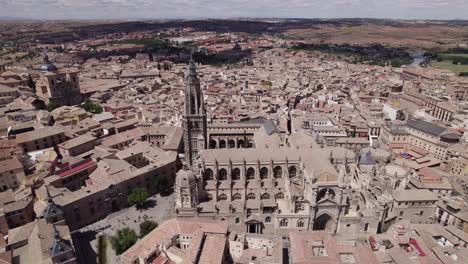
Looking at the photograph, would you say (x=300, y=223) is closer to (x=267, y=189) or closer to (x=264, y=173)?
(x=267, y=189)

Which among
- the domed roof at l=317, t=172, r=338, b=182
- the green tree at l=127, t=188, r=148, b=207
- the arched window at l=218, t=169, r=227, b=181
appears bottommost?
the green tree at l=127, t=188, r=148, b=207

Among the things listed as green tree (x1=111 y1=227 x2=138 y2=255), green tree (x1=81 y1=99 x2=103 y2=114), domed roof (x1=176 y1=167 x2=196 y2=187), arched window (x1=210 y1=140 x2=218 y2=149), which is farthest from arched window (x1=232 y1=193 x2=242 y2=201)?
green tree (x1=81 y1=99 x2=103 y2=114)

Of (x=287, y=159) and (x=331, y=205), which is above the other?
(x=287, y=159)

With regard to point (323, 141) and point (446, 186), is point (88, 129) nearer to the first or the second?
point (323, 141)

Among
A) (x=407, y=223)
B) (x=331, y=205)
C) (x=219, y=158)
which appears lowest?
(x=407, y=223)

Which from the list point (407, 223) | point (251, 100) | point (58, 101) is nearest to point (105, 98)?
point (58, 101)

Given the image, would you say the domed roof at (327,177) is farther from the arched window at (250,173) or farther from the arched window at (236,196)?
the arched window at (236,196)

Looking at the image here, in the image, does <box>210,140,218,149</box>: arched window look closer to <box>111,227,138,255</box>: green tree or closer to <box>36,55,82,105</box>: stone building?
<box>111,227,138,255</box>: green tree
